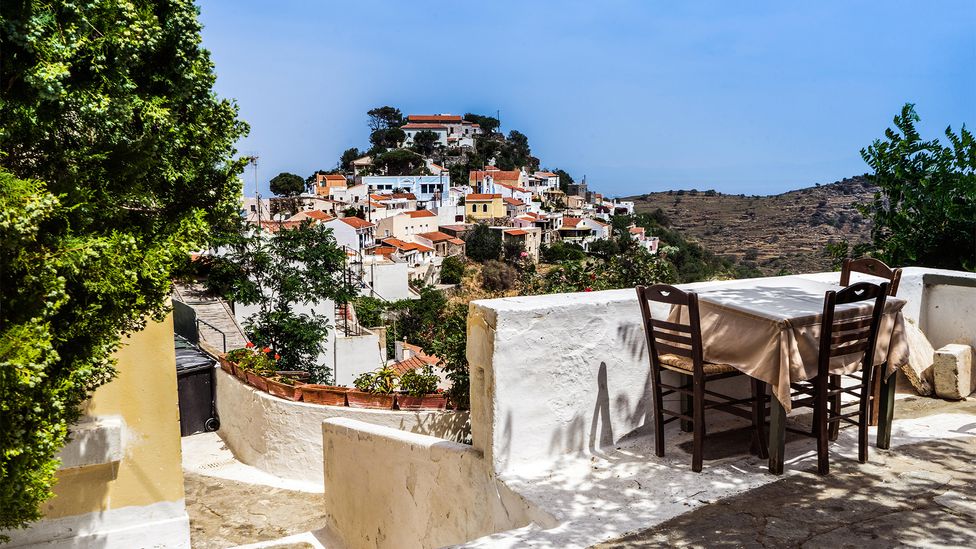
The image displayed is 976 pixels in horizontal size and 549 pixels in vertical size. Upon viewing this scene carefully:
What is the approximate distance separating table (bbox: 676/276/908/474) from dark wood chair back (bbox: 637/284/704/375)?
15 cm

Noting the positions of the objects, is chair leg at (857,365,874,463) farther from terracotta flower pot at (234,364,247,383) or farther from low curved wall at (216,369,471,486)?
terracotta flower pot at (234,364,247,383)

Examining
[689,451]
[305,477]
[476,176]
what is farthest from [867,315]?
[476,176]

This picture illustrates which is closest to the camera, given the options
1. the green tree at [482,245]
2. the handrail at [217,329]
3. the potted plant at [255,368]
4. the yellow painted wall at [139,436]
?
the yellow painted wall at [139,436]

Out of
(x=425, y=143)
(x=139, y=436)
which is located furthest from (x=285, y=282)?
(x=425, y=143)

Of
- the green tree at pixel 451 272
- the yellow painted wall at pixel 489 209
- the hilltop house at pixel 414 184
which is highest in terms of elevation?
the hilltop house at pixel 414 184

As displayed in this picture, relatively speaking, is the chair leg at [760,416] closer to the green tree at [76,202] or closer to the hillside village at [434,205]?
the green tree at [76,202]

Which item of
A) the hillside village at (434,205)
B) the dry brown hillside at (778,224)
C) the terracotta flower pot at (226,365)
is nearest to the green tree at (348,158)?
the hillside village at (434,205)

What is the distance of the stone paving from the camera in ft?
9.80

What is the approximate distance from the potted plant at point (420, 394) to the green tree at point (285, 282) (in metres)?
4.34

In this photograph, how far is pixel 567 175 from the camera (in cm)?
11856

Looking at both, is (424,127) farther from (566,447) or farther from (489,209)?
(566,447)

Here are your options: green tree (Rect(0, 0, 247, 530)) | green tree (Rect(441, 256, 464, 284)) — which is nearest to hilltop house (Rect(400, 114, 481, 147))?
green tree (Rect(441, 256, 464, 284))

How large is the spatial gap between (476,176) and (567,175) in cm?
3125

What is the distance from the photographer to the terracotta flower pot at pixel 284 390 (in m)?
7.95
